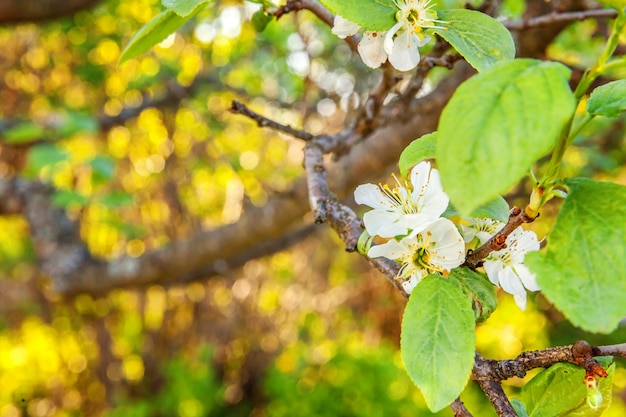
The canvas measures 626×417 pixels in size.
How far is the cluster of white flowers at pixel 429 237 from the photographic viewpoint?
1.60ft

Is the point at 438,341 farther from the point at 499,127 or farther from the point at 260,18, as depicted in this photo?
the point at 260,18

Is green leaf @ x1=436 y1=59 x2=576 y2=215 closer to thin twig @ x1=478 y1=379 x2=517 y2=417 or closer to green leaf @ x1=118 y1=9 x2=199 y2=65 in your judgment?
thin twig @ x1=478 y1=379 x2=517 y2=417

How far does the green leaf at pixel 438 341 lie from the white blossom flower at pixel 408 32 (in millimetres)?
210

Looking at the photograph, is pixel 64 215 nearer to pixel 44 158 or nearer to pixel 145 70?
pixel 44 158

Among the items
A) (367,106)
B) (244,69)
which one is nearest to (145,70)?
(244,69)

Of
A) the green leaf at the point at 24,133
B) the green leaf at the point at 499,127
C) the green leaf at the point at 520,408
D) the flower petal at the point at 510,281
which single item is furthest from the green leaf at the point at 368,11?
the green leaf at the point at 24,133

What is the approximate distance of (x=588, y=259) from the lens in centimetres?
38

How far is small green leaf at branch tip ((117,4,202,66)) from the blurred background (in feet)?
5.02

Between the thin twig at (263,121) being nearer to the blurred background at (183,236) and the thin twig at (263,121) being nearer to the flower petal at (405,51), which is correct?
the flower petal at (405,51)

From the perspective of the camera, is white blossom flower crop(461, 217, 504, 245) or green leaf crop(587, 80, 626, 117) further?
white blossom flower crop(461, 217, 504, 245)

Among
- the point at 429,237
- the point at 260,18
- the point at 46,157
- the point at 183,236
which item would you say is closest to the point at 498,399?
the point at 429,237

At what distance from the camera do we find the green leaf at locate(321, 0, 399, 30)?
1.43ft

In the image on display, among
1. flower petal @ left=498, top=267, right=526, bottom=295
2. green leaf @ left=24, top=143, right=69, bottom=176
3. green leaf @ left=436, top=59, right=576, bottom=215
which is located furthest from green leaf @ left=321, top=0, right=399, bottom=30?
green leaf @ left=24, top=143, right=69, bottom=176

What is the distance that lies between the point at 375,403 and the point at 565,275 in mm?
1896
